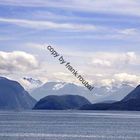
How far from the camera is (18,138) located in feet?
616

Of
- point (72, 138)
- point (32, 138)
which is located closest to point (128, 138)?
point (72, 138)

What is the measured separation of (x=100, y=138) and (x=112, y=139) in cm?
583

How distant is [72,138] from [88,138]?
5.73 meters

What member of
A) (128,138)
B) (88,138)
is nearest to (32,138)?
(88,138)

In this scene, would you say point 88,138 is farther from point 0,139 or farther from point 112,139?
point 0,139

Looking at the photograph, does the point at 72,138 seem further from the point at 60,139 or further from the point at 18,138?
the point at 18,138

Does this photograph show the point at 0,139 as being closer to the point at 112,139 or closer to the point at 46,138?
the point at 46,138

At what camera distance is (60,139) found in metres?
185

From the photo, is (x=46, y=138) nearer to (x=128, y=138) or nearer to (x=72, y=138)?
(x=72, y=138)

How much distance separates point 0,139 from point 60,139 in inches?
813

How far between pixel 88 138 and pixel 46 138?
1523 cm

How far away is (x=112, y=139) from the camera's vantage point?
18725cm

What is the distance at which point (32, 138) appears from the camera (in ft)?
605

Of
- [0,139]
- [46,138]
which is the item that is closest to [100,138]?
[46,138]
